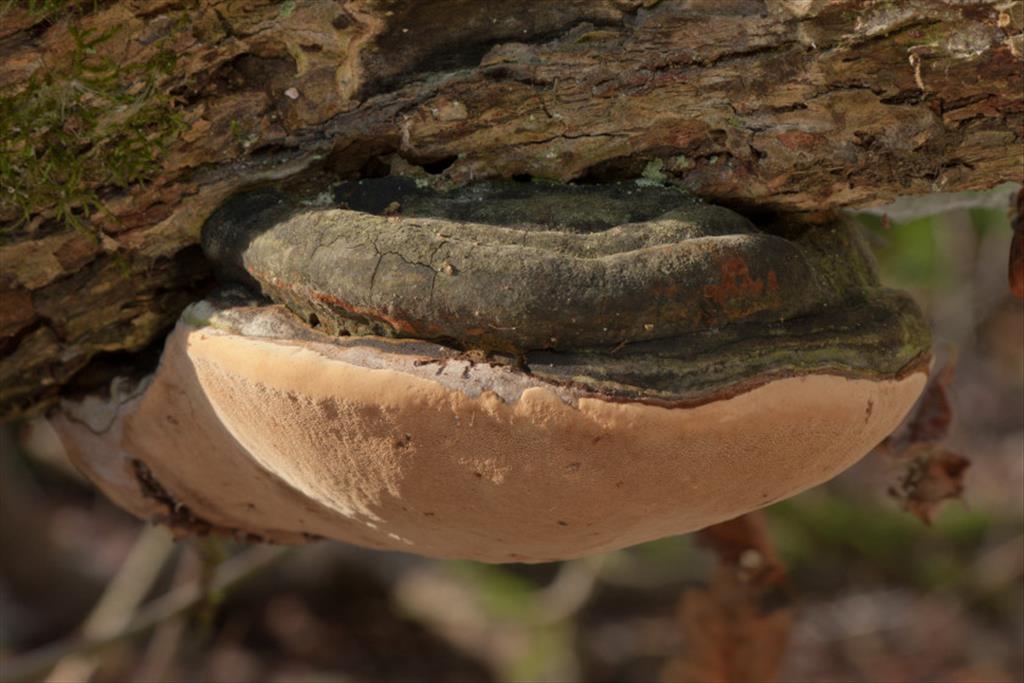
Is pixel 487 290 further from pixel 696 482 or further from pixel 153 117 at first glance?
pixel 153 117

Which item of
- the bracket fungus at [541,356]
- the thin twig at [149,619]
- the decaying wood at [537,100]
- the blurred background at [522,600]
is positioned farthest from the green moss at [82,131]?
the blurred background at [522,600]

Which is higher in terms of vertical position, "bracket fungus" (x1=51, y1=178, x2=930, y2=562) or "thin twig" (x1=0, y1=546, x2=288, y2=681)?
"bracket fungus" (x1=51, y1=178, x2=930, y2=562)

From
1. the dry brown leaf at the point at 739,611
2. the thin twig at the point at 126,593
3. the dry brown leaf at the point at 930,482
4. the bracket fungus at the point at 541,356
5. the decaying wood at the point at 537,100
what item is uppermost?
the decaying wood at the point at 537,100

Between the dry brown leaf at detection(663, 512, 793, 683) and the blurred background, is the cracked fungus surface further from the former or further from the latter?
the blurred background

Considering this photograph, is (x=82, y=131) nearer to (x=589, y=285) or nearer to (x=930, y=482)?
(x=589, y=285)

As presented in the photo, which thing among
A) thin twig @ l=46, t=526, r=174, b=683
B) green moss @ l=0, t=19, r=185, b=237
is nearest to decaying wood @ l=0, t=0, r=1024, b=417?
green moss @ l=0, t=19, r=185, b=237

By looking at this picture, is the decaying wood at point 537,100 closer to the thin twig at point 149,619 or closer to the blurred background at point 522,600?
the thin twig at point 149,619

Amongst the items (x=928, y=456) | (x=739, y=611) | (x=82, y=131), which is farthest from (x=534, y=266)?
(x=739, y=611)
